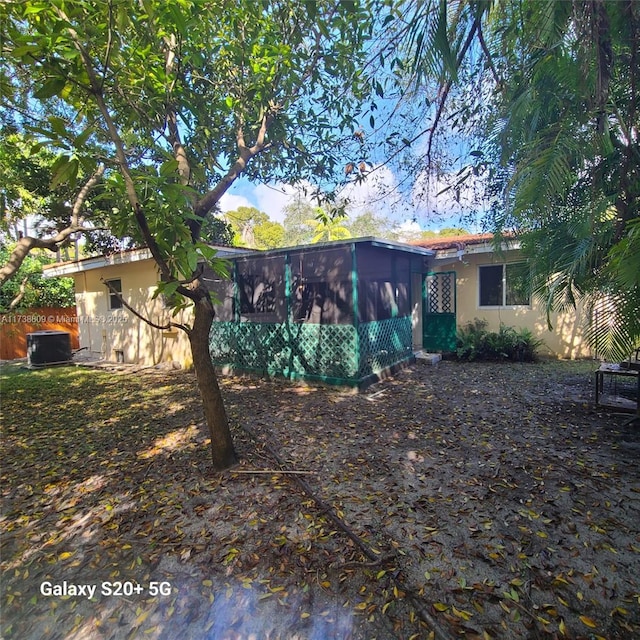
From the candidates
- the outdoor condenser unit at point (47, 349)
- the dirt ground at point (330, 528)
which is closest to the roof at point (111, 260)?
the outdoor condenser unit at point (47, 349)

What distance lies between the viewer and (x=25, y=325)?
12.6 m

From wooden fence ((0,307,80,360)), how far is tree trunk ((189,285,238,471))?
11.7 m

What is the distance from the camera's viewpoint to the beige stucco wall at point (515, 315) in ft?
28.6

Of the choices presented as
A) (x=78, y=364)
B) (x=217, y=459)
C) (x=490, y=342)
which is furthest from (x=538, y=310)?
(x=78, y=364)

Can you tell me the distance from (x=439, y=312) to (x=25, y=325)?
13.5 metres

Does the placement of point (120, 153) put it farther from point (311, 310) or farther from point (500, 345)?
point (500, 345)

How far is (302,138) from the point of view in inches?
229

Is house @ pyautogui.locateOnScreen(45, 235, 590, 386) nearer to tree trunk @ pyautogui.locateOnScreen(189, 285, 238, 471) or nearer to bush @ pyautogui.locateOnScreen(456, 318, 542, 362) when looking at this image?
bush @ pyautogui.locateOnScreen(456, 318, 542, 362)

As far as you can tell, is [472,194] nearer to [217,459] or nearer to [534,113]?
[534,113]

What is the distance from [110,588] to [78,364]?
981 centimetres

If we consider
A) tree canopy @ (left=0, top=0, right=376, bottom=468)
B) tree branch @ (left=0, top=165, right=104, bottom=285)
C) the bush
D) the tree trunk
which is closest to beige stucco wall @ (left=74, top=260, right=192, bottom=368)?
tree branch @ (left=0, top=165, right=104, bottom=285)

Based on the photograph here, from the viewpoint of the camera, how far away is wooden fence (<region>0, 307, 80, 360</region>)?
12109mm

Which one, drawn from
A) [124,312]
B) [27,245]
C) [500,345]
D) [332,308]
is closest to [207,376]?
[332,308]

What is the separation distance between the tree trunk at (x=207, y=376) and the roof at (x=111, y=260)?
3.83 metres
